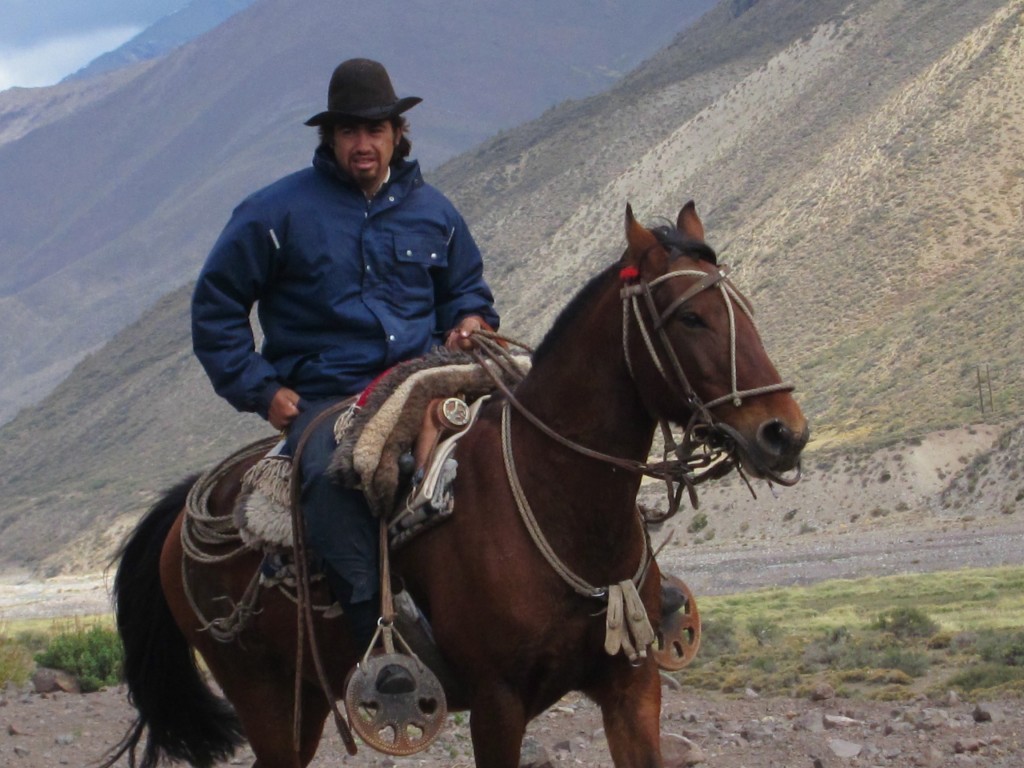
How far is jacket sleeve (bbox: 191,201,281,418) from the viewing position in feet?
20.3

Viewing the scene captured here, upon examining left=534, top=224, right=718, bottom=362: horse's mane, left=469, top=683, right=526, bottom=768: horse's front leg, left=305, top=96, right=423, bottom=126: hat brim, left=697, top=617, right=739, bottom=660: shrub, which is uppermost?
left=305, top=96, right=423, bottom=126: hat brim

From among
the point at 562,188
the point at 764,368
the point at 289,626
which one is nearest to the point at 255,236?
the point at 289,626

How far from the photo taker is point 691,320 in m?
5.07

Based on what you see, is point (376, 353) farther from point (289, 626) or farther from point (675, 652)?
point (675, 652)

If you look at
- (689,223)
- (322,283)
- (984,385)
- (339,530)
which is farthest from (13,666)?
(984,385)

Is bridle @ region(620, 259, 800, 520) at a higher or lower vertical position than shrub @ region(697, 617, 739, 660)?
higher

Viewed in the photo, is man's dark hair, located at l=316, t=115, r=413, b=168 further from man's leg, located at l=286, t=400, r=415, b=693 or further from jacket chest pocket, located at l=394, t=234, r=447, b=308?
man's leg, located at l=286, t=400, r=415, b=693

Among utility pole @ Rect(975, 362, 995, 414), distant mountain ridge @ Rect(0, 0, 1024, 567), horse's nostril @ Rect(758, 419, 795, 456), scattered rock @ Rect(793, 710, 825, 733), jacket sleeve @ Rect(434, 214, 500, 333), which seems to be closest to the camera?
horse's nostril @ Rect(758, 419, 795, 456)

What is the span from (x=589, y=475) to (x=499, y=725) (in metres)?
0.88

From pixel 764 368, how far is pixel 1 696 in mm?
9047

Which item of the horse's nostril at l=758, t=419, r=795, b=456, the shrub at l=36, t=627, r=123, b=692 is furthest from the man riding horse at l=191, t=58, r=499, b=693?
the shrub at l=36, t=627, r=123, b=692

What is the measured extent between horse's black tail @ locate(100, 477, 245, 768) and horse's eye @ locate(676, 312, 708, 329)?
11.0ft

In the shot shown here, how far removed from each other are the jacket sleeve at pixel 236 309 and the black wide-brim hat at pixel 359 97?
0.51 m

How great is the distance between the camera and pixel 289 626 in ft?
20.9
